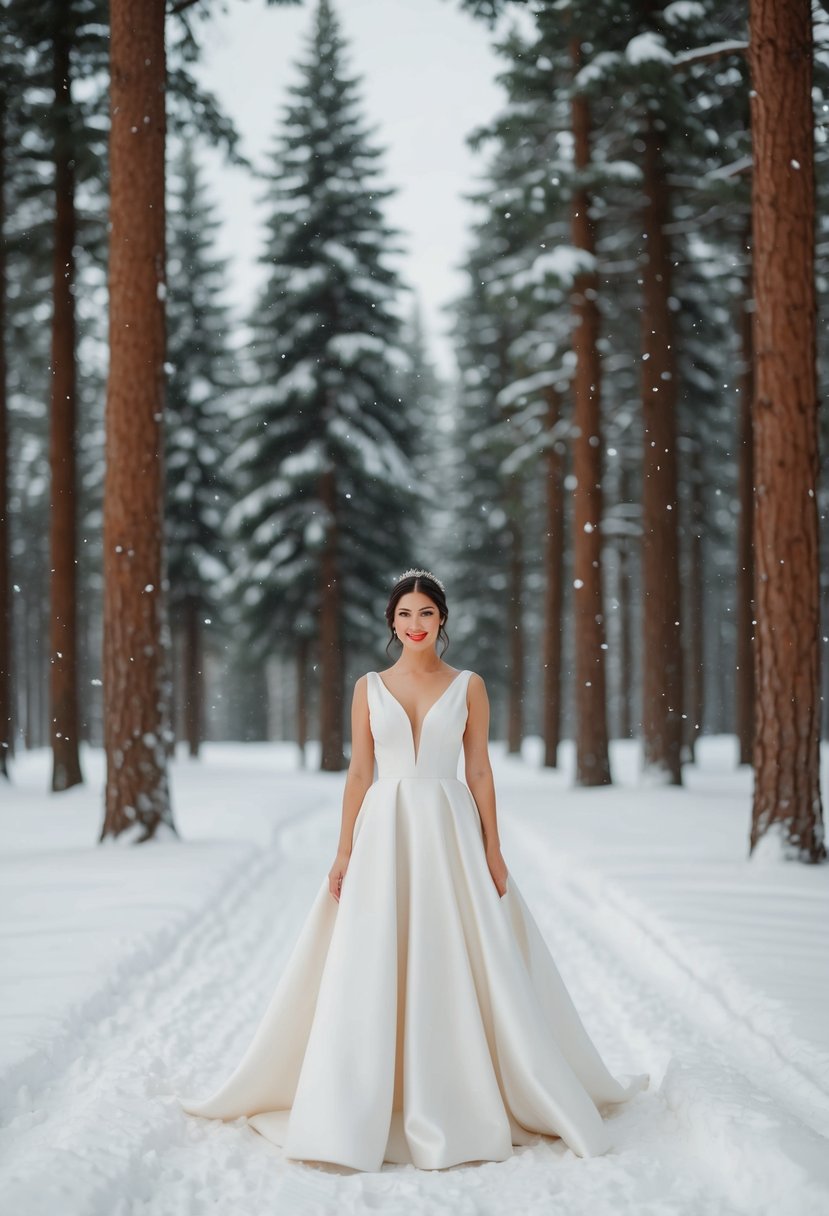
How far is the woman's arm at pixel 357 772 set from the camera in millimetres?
4461

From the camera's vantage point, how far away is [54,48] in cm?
1652

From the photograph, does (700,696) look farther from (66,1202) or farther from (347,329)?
(66,1202)

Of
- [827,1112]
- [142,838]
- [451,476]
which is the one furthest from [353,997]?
[451,476]

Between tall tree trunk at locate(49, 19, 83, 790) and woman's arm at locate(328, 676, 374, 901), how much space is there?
43.4ft

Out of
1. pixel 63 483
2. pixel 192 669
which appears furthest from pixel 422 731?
pixel 192 669

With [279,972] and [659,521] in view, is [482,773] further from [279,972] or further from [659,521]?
[659,521]

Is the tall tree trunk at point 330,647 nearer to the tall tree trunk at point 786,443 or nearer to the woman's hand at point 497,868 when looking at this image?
the tall tree trunk at point 786,443

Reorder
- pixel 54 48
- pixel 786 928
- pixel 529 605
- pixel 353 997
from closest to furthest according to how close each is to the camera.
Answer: pixel 353 997 < pixel 786 928 < pixel 54 48 < pixel 529 605

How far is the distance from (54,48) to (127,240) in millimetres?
7929

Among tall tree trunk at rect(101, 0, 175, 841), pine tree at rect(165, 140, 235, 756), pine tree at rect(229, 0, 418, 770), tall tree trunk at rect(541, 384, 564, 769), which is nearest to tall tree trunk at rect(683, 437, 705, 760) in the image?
tall tree trunk at rect(541, 384, 564, 769)

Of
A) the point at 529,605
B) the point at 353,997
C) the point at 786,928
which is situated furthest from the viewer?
the point at 529,605

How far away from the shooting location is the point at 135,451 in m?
10.8

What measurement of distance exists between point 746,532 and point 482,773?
1834cm

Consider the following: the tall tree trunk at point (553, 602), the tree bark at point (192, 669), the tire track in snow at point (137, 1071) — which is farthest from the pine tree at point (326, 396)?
the tire track in snow at point (137, 1071)
